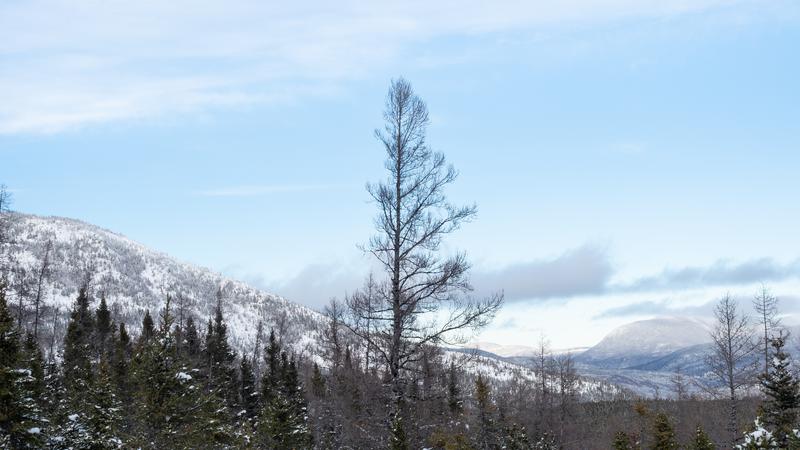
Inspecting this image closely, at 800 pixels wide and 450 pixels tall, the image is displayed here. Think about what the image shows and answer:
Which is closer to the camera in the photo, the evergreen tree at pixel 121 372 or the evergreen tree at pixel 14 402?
the evergreen tree at pixel 14 402

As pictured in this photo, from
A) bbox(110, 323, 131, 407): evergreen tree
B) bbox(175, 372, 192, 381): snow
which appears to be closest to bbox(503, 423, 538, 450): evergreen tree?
bbox(110, 323, 131, 407): evergreen tree

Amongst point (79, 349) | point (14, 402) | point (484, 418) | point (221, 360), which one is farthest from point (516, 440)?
point (79, 349)

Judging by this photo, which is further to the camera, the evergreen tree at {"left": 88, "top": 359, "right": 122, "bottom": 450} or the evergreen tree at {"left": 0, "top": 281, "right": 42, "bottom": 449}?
the evergreen tree at {"left": 88, "top": 359, "right": 122, "bottom": 450}

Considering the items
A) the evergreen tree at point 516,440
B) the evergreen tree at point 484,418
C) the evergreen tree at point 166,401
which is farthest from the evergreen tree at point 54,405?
the evergreen tree at point 516,440

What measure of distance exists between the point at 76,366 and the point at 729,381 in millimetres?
44452

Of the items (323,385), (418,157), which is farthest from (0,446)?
(323,385)

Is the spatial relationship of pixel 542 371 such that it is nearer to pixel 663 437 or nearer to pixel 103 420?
pixel 663 437

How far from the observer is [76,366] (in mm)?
49188

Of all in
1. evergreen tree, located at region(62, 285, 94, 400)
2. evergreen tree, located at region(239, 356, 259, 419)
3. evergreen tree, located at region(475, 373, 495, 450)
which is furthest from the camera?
evergreen tree, located at region(239, 356, 259, 419)

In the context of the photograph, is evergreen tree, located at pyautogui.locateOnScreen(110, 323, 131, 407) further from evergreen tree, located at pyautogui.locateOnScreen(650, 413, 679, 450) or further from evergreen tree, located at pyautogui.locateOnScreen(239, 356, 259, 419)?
evergreen tree, located at pyautogui.locateOnScreen(650, 413, 679, 450)

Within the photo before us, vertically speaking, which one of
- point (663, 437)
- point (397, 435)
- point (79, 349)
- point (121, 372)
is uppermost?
point (79, 349)

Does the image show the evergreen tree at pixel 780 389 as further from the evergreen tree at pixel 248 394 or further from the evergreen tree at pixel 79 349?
→ the evergreen tree at pixel 248 394

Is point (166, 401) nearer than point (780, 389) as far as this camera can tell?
Yes

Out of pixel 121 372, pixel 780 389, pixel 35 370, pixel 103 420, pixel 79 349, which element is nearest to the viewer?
pixel 103 420
